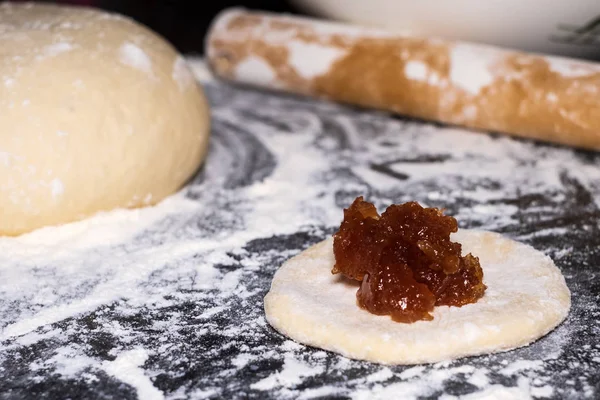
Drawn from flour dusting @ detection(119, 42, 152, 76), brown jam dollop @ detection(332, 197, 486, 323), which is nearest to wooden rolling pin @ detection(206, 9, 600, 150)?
flour dusting @ detection(119, 42, 152, 76)

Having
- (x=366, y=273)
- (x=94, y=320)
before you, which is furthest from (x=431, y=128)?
(x=94, y=320)

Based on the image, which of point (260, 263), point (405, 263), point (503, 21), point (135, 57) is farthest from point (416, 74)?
point (405, 263)

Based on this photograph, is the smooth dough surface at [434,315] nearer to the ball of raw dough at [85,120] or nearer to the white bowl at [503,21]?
the ball of raw dough at [85,120]

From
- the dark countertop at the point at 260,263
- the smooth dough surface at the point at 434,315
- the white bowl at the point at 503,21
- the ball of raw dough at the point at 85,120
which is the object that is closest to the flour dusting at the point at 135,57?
the ball of raw dough at the point at 85,120

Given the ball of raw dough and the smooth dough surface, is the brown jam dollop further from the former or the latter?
the ball of raw dough

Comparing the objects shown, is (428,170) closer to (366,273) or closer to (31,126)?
(366,273)

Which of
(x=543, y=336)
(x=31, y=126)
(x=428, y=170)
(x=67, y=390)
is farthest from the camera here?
(x=428, y=170)
